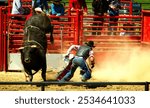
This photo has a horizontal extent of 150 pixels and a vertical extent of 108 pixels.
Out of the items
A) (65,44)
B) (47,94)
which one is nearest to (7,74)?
(65,44)

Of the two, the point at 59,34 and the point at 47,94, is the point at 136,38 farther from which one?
the point at 47,94

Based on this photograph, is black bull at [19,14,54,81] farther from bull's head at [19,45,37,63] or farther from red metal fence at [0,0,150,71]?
red metal fence at [0,0,150,71]

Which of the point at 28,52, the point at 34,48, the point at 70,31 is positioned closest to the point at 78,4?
the point at 70,31

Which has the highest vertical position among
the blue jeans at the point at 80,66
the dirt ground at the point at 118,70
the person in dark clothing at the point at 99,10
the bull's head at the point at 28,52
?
the person in dark clothing at the point at 99,10

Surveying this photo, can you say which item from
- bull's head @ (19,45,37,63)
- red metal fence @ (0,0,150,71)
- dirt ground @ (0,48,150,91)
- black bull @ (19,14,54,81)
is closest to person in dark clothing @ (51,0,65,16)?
red metal fence @ (0,0,150,71)

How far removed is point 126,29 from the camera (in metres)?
18.7

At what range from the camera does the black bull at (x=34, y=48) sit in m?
14.4

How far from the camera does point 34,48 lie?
14.5 m

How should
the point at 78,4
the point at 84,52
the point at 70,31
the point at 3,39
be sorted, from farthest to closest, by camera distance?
the point at 78,4 < the point at 70,31 < the point at 3,39 < the point at 84,52

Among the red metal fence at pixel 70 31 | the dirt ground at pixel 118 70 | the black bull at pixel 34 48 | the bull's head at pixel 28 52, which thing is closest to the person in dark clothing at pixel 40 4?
the red metal fence at pixel 70 31

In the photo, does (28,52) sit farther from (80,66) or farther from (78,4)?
(78,4)

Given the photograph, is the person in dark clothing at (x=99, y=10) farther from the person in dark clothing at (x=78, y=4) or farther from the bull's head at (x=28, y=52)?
the bull's head at (x=28, y=52)

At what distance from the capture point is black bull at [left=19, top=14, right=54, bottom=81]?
14430 millimetres

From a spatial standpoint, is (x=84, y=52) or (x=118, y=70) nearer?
(x=84, y=52)
